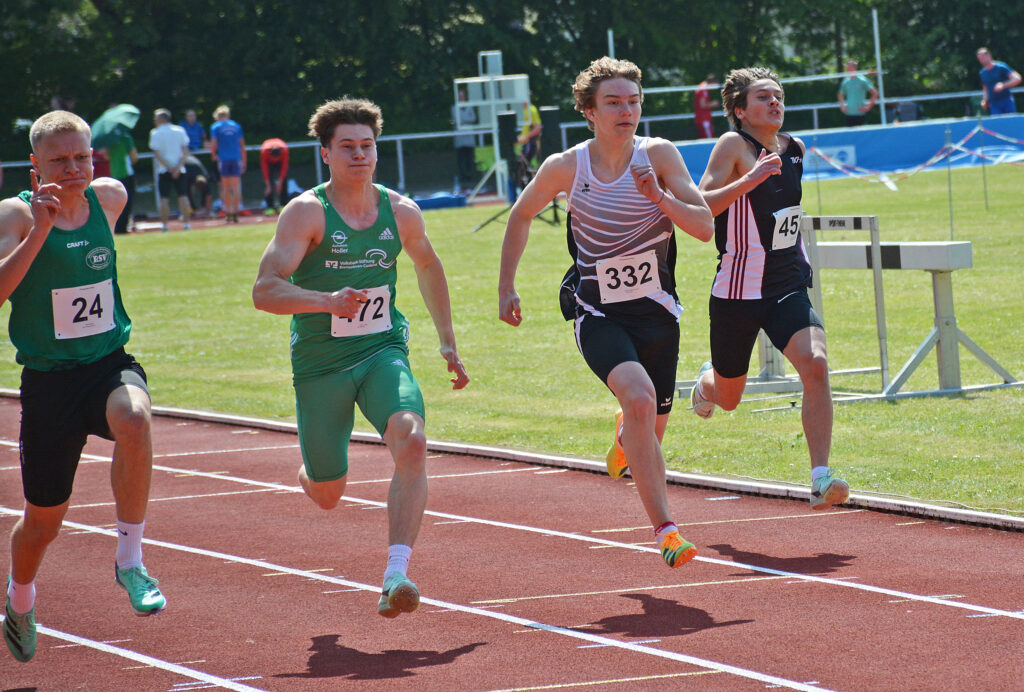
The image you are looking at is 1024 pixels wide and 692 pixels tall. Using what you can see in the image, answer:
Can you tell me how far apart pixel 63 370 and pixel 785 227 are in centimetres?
345

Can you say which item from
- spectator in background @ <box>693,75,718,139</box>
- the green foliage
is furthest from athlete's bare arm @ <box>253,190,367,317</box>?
the green foliage

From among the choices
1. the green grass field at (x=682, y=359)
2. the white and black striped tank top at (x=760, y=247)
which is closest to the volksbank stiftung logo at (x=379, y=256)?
the white and black striped tank top at (x=760, y=247)

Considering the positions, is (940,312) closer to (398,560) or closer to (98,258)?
(398,560)

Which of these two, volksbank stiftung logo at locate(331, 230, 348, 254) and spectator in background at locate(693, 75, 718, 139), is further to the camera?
spectator in background at locate(693, 75, 718, 139)

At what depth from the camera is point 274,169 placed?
31.4m

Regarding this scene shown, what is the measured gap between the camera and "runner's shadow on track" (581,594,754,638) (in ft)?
17.8

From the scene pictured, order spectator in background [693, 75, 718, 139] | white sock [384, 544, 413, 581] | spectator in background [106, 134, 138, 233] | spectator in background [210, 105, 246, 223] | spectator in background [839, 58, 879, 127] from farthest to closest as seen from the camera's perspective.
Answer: spectator in background [693, 75, 718, 139]
spectator in background [839, 58, 879, 127]
spectator in background [210, 105, 246, 223]
spectator in background [106, 134, 138, 233]
white sock [384, 544, 413, 581]

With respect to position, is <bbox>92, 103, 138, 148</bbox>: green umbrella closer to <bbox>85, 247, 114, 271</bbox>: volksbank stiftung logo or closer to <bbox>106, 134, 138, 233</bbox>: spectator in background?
<bbox>106, 134, 138, 233</bbox>: spectator in background

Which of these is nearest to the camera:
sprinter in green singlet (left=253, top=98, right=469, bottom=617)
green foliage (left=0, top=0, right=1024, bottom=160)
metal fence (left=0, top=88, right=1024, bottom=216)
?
sprinter in green singlet (left=253, top=98, right=469, bottom=617)

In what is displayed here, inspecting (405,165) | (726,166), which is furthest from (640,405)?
(405,165)

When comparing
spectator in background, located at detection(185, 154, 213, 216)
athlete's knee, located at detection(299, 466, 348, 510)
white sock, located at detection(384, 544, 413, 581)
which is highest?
spectator in background, located at detection(185, 154, 213, 216)

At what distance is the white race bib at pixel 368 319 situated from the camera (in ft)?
19.5

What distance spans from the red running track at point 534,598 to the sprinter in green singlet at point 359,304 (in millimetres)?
555

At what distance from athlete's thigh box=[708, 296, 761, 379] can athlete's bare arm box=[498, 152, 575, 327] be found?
3.73ft
